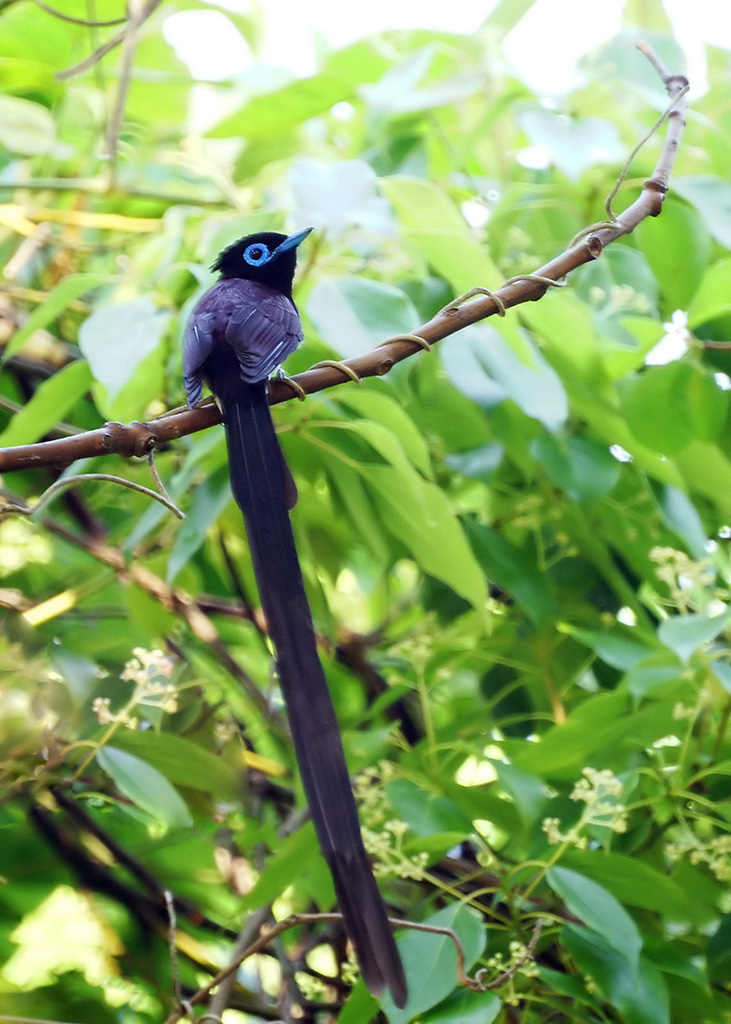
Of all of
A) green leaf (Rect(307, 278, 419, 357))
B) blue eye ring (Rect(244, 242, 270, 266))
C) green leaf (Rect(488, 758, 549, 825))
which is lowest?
green leaf (Rect(488, 758, 549, 825))

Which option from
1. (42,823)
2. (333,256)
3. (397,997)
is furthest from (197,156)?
(397,997)

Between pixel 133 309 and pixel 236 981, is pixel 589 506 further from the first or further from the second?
pixel 236 981

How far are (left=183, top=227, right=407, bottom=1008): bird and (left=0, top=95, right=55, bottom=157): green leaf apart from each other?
516 mm

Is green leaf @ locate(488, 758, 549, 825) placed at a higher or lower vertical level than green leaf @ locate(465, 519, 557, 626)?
lower

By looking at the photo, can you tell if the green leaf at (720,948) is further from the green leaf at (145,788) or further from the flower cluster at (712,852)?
the green leaf at (145,788)

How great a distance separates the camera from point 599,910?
4.33ft

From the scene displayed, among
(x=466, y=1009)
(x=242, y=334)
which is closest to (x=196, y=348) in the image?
(x=242, y=334)

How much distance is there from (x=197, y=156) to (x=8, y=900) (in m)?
1.31

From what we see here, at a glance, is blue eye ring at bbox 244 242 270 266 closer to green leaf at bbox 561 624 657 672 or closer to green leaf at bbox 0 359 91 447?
green leaf at bbox 0 359 91 447

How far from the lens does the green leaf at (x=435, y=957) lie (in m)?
1.26

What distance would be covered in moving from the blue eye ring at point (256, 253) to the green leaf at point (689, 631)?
877 mm

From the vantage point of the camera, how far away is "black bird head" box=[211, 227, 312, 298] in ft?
5.68

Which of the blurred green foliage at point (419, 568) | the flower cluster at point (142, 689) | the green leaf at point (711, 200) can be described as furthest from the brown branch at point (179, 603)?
the green leaf at point (711, 200)

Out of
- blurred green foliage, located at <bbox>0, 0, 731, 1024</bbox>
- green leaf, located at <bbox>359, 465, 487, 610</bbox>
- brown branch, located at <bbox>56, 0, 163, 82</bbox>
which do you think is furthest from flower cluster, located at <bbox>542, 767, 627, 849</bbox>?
brown branch, located at <bbox>56, 0, 163, 82</bbox>
